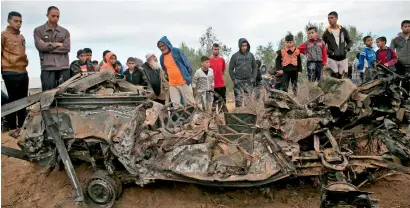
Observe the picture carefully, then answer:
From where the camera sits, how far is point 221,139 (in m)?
4.98

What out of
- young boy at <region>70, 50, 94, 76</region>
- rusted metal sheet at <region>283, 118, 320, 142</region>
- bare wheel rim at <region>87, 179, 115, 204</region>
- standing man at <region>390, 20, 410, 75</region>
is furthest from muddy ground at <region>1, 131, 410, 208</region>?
standing man at <region>390, 20, 410, 75</region>

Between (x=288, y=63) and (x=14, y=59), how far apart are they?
18.6 feet

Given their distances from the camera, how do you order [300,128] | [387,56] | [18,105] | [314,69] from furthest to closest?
1. [387,56]
2. [314,69]
3. [300,128]
4. [18,105]

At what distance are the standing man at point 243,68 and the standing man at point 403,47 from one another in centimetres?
325

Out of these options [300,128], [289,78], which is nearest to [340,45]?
[289,78]

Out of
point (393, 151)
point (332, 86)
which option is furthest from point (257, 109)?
point (393, 151)

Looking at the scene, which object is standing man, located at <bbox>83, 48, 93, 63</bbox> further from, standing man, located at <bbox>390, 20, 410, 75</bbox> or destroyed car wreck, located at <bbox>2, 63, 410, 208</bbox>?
standing man, located at <bbox>390, 20, 410, 75</bbox>

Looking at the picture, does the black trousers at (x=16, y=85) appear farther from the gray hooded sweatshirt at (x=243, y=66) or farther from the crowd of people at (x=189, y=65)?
the gray hooded sweatshirt at (x=243, y=66)

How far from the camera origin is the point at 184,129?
5.66m

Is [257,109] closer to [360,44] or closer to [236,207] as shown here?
[236,207]

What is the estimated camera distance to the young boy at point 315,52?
8.16 metres

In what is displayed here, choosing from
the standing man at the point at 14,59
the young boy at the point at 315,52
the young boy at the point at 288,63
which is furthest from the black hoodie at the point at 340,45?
the standing man at the point at 14,59

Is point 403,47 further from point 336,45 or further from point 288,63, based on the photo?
point 288,63

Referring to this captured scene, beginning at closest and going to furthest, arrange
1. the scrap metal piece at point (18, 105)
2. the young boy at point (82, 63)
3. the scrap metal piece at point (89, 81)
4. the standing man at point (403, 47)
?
the scrap metal piece at point (18, 105)
the scrap metal piece at point (89, 81)
the young boy at point (82, 63)
the standing man at point (403, 47)
